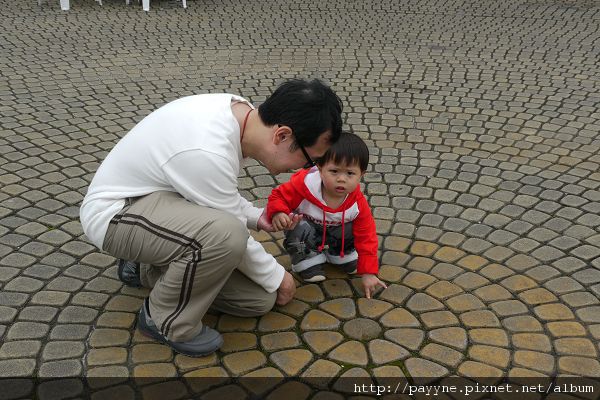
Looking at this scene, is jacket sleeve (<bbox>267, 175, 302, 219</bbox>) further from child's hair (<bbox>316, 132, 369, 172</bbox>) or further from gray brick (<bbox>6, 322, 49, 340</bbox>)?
gray brick (<bbox>6, 322, 49, 340</bbox>)

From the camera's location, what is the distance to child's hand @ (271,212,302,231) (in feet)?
10.3

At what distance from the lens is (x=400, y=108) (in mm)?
6148

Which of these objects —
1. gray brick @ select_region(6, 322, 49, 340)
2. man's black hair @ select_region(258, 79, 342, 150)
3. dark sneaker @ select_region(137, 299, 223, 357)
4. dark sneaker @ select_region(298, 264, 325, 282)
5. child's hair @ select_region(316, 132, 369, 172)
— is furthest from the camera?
dark sneaker @ select_region(298, 264, 325, 282)

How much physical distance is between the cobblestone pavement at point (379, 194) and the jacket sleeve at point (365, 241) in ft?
0.64

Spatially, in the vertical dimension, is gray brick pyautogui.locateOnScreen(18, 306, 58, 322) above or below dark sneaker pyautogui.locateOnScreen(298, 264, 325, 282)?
below

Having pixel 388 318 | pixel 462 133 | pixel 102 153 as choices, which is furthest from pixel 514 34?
pixel 388 318

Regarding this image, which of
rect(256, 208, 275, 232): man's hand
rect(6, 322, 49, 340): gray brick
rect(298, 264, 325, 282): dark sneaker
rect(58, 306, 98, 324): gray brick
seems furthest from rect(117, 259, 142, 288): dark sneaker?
rect(298, 264, 325, 282): dark sneaker

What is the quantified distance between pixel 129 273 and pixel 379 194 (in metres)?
1.87

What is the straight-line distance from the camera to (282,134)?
8.61ft

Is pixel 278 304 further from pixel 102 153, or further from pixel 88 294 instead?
pixel 102 153

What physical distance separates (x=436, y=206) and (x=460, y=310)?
Answer: 1184 millimetres

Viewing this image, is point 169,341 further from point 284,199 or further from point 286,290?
point 284,199

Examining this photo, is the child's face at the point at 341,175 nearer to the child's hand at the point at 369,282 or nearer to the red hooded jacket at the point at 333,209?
the red hooded jacket at the point at 333,209

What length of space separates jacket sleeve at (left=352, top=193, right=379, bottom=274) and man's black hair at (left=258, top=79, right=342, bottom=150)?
770 mm
